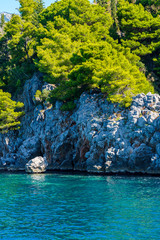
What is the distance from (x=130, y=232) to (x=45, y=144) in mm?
40618

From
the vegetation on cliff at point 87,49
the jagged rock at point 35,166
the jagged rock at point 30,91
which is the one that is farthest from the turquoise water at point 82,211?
the jagged rock at point 30,91

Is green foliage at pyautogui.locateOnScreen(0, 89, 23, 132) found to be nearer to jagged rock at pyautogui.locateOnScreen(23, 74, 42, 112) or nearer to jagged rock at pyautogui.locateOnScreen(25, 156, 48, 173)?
jagged rock at pyautogui.locateOnScreen(23, 74, 42, 112)

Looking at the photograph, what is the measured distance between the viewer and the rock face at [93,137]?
140 ft

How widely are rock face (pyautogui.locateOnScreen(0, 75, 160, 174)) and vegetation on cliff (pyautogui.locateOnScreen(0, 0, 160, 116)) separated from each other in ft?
7.77

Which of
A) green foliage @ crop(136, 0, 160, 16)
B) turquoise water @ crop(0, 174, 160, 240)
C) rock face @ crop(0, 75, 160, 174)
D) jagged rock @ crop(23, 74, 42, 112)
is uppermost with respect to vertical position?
green foliage @ crop(136, 0, 160, 16)

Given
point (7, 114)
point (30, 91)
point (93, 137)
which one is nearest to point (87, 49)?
→ point (93, 137)

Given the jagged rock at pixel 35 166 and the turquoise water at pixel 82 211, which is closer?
the turquoise water at pixel 82 211

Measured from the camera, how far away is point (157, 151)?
1609 inches

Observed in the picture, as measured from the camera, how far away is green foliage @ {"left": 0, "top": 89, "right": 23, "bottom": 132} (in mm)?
65875

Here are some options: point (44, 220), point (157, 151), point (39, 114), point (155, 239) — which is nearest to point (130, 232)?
point (155, 239)

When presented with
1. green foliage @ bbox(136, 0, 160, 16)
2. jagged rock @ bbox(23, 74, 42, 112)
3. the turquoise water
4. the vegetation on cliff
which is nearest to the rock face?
the vegetation on cliff

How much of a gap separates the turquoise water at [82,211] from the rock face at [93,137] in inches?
331

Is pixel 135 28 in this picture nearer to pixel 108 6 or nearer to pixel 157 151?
pixel 108 6

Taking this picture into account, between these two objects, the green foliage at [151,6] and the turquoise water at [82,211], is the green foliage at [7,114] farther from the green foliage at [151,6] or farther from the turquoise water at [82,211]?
the green foliage at [151,6]
